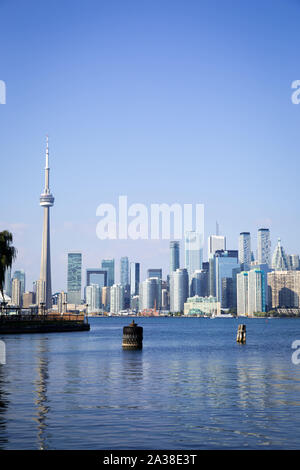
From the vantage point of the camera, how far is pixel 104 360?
185 feet

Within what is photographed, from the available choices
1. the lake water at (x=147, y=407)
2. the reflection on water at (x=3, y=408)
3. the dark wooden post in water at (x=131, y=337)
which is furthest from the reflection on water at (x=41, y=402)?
the dark wooden post in water at (x=131, y=337)

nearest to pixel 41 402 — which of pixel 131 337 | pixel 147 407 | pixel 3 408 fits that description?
pixel 3 408

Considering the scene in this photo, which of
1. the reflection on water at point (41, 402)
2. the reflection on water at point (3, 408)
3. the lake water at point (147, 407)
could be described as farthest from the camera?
the reflection on water at point (41, 402)

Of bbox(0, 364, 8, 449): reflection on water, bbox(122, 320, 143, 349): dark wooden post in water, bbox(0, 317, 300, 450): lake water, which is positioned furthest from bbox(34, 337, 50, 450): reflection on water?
bbox(122, 320, 143, 349): dark wooden post in water

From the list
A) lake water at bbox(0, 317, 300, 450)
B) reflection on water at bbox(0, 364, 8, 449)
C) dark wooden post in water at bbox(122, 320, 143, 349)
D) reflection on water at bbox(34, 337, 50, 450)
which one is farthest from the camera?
dark wooden post in water at bbox(122, 320, 143, 349)

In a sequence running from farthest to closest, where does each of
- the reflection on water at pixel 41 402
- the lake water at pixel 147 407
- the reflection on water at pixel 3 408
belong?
1. the reflection on water at pixel 41 402
2. the lake water at pixel 147 407
3. the reflection on water at pixel 3 408

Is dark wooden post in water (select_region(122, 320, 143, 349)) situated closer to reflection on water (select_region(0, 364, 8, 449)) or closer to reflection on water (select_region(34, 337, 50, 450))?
reflection on water (select_region(34, 337, 50, 450))

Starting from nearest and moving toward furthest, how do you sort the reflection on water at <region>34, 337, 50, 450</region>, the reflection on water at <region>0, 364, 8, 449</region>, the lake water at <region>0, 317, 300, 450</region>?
the reflection on water at <region>0, 364, 8, 449</region>
the lake water at <region>0, 317, 300, 450</region>
the reflection on water at <region>34, 337, 50, 450</region>

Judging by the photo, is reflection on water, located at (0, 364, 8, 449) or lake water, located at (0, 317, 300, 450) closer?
reflection on water, located at (0, 364, 8, 449)

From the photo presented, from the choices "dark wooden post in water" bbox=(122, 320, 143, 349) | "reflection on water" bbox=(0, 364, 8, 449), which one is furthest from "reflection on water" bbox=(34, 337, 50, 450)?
"dark wooden post in water" bbox=(122, 320, 143, 349)

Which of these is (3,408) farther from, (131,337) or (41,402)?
(131,337)

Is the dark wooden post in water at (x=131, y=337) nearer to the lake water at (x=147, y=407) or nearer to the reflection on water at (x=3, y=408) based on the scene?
the lake water at (x=147, y=407)
